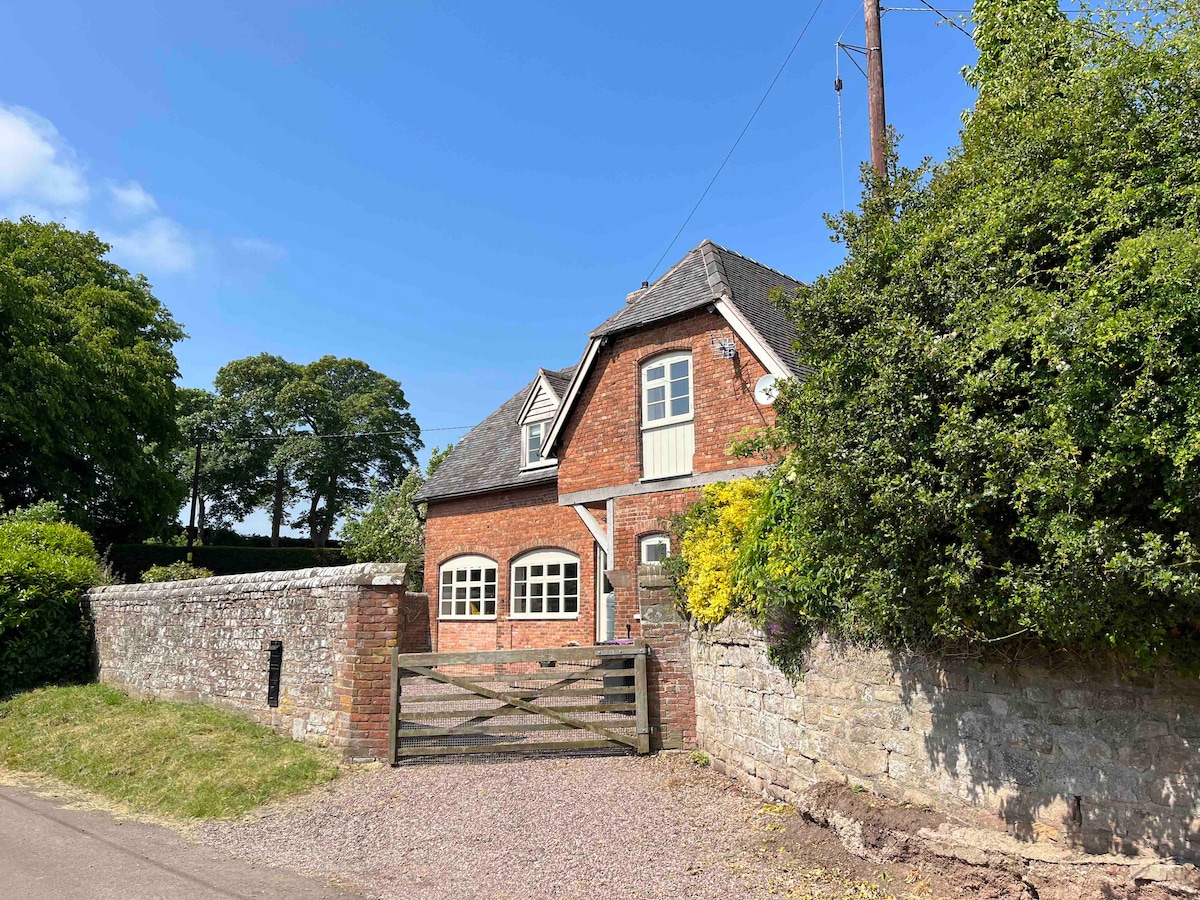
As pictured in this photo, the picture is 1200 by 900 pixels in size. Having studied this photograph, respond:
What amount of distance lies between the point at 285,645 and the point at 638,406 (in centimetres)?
718

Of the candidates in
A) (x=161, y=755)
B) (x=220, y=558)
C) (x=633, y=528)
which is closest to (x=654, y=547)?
(x=633, y=528)

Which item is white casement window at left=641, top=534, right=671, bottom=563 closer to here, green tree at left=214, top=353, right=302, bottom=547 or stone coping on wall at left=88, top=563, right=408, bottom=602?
stone coping on wall at left=88, top=563, right=408, bottom=602

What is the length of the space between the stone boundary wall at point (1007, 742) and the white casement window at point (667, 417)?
6569 millimetres

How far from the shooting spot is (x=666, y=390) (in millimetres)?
14805

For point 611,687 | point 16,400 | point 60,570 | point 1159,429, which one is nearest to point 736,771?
point 611,687

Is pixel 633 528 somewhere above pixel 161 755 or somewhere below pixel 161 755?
above

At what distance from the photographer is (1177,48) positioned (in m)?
5.31

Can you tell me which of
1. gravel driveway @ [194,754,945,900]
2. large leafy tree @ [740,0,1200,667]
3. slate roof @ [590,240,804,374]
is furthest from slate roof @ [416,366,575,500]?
large leafy tree @ [740,0,1200,667]

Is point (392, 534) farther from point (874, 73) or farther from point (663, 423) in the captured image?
point (874, 73)

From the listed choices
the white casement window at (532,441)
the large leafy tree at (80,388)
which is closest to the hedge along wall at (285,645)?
the white casement window at (532,441)

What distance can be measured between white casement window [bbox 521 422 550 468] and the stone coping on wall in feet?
26.8

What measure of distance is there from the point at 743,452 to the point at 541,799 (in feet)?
13.1

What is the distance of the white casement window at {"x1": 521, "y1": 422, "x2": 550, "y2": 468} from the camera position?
20.4 meters

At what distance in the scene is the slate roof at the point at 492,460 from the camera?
2036cm
